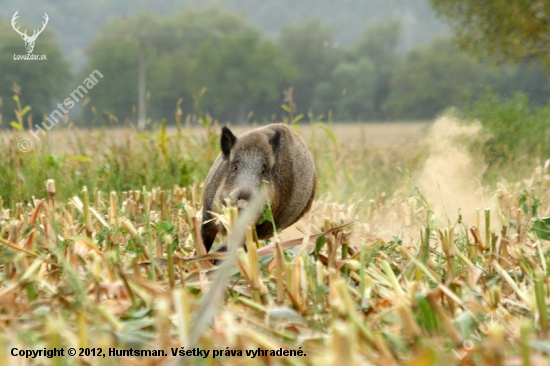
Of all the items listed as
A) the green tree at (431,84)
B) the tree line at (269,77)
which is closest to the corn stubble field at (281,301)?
the tree line at (269,77)

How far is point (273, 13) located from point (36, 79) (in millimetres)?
66313

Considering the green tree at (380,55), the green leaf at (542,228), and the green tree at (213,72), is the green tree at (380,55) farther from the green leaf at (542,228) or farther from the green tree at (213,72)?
the green leaf at (542,228)

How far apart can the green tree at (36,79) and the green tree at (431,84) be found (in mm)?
15980

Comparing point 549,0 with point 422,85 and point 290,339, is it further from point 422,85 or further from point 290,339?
point 422,85

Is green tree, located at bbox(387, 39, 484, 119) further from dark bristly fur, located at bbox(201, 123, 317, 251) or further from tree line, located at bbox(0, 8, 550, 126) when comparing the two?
dark bristly fur, located at bbox(201, 123, 317, 251)

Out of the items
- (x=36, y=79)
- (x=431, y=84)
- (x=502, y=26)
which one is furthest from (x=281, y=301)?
(x=431, y=84)

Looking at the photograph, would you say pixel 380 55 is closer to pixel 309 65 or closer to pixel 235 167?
pixel 309 65

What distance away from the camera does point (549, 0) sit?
1289 cm

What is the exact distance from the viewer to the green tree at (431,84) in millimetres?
34875

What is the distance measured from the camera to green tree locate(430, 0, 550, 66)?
13.6 meters

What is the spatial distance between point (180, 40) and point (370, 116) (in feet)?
50.5

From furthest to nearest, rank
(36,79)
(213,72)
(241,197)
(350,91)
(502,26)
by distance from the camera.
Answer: (213,72)
(350,91)
(36,79)
(502,26)
(241,197)

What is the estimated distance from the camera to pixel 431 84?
37312 mm

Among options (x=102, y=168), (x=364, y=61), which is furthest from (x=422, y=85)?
(x=102, y=168)
